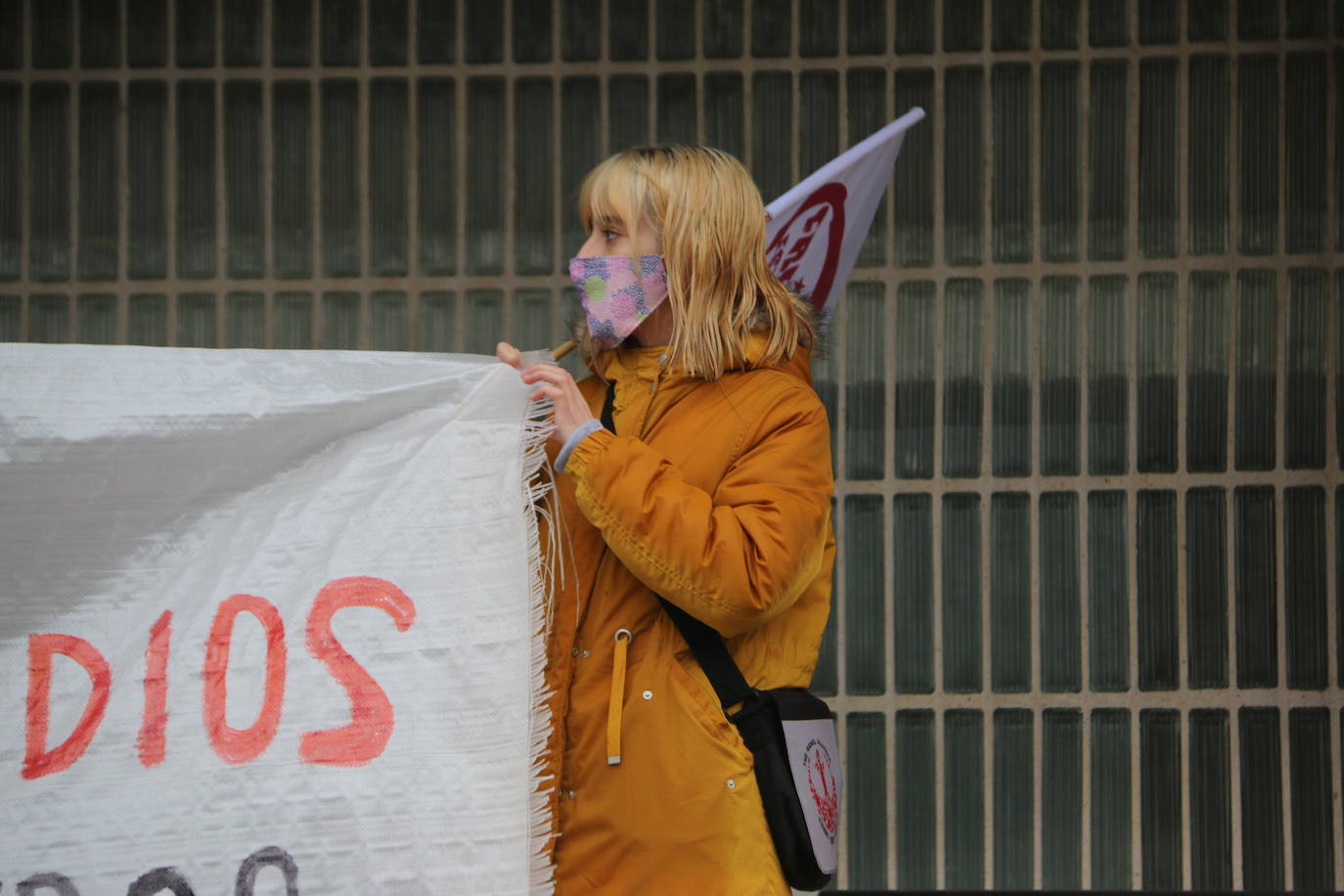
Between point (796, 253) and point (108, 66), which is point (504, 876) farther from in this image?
point (108, 66)

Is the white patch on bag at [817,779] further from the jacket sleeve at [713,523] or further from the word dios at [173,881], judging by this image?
the word dios at [173,881]

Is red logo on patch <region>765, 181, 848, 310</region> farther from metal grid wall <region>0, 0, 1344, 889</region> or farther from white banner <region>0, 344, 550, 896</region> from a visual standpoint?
metal grid wall <region>0, 0, 1344, 889</region>

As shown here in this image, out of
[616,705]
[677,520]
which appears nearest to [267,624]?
[616,705]

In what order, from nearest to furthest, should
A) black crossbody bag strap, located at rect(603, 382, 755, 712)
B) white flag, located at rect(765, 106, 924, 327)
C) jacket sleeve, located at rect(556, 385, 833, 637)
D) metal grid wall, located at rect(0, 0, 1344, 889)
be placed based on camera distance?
jacket sleeve, located at rect(556, 385, 833, 637) → black crossbody bag strap, located at rect(603, 382, 755, 712) → white flag, located at rect(765, 106, 924, 327) → metal grid wall, located at rect(0, 0, 1344, 889)

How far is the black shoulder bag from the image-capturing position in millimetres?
2148

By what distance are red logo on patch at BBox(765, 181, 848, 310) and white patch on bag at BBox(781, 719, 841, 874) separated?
90cm

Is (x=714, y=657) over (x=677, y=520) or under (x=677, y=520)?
under

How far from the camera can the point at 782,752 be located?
2.16 meters

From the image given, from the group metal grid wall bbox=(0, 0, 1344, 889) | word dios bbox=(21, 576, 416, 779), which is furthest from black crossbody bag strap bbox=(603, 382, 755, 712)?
metal grid wall bbox=(0, 0, 1344, 889)

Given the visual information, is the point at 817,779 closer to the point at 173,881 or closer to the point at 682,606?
the point at 682,606

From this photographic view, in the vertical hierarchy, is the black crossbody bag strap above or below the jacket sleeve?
below

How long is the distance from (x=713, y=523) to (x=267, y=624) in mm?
716

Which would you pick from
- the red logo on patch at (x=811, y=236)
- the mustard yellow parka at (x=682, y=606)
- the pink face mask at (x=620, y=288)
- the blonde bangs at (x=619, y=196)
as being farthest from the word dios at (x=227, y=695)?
the red logo on patch at (x=811, y=236)

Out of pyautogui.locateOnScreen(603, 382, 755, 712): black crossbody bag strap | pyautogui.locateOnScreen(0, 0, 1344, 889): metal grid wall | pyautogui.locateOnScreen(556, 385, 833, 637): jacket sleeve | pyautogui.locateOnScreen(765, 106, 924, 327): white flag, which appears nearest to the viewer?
pyautogui.locateOnScreen(556, 385, 833, 637): jacket sleeve
